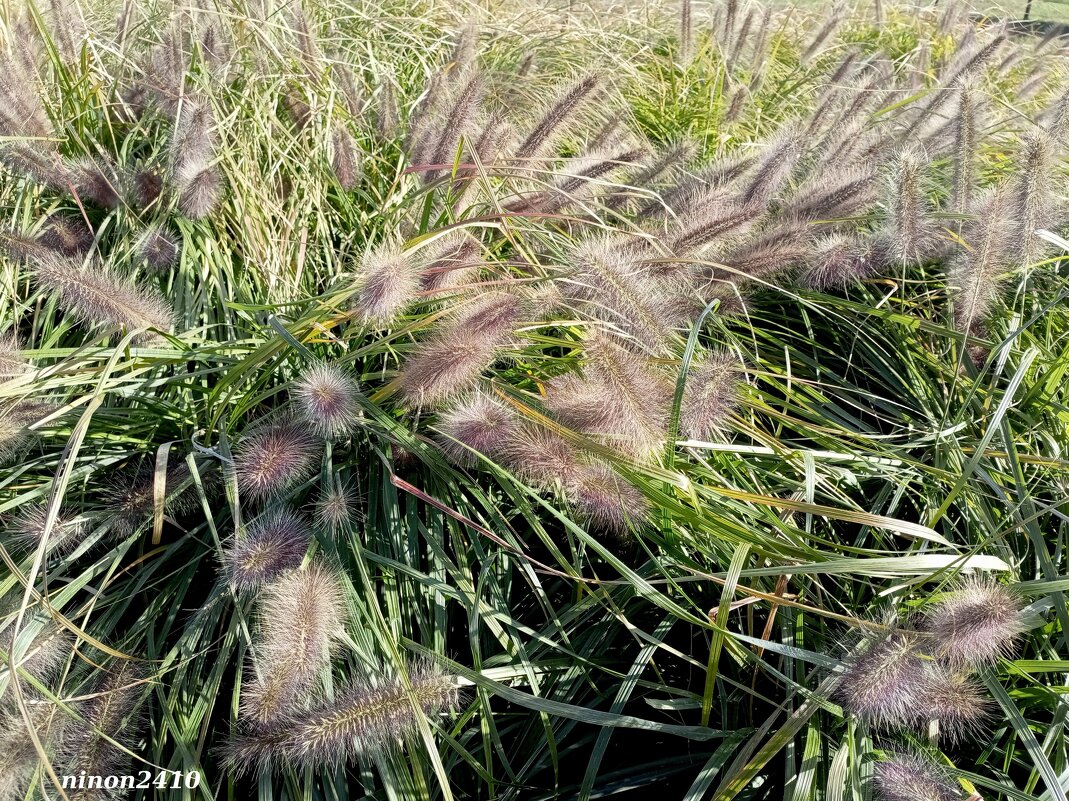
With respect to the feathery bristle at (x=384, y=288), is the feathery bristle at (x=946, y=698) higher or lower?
lower

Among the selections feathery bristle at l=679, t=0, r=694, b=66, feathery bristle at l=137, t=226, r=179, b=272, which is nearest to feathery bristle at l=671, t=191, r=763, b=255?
feathery bristle at l=137, t=226, r=179, b=272

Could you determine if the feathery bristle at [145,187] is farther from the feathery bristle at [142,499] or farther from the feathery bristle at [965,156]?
the feathery bristle at [965,156]

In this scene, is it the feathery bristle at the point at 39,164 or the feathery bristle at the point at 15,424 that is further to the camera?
the feathery bristle at the point at 39,164

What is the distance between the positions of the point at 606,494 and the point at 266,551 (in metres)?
0.58

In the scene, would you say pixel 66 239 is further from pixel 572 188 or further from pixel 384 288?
pixel 572 188

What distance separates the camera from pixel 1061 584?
1.29 m

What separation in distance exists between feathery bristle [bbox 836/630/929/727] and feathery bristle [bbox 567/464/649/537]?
41 centimetres

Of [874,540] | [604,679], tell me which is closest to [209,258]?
[604,679]

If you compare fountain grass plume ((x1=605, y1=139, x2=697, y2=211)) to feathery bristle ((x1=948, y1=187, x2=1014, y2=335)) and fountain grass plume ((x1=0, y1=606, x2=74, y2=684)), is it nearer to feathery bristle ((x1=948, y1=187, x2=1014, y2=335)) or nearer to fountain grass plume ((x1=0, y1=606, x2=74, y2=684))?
feathery bristle ((x1=948, y1=187, x2=1014, y2=335))

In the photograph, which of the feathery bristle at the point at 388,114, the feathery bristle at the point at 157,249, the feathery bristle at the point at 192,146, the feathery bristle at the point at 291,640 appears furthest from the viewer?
the feathery bristle at the point at 388,114

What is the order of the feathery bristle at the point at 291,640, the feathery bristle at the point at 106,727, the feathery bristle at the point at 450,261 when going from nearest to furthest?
the feathery bristle at the point at 291,640
the feathery bristle at the point at 106,727
the feathery bristle at the point at 450,261

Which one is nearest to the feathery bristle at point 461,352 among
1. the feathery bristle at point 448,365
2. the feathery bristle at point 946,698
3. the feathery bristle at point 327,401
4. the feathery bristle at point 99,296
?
the feathery bristle at point 448,365

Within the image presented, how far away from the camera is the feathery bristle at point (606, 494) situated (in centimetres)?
134

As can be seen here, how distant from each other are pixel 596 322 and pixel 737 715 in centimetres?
77
